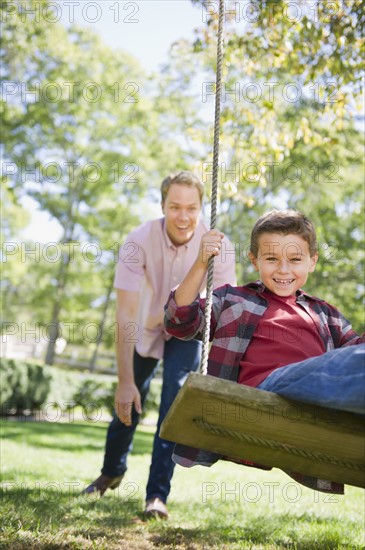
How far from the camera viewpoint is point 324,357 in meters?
1.79

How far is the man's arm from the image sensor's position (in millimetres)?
3666

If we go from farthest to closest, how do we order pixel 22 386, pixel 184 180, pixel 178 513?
1. pixel 22 386
2. pixel 178 513
3. pixel 184 180

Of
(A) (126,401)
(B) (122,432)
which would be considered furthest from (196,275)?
(B) (122,432)

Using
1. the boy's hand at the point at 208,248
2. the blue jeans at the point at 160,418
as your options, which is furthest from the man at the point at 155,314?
the boy's hand at the point at 208,248

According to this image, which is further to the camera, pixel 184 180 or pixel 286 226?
pixel 184 180

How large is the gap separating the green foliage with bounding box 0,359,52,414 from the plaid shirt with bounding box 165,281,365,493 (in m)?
11.9

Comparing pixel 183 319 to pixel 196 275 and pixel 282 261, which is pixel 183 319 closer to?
pixel 196 275

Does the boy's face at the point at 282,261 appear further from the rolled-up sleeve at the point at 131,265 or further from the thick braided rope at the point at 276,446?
the rolled-up sleeve at the point at 131,265

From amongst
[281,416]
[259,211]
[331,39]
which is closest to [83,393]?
[259,211]

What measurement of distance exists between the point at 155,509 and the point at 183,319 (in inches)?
66.1

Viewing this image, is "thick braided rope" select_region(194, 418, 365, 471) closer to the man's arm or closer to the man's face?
the man's arm

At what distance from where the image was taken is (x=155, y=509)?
347 centimetres

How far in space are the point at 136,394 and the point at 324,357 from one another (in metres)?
2.09

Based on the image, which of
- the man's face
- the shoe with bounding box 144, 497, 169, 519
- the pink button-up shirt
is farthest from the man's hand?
the man's face
